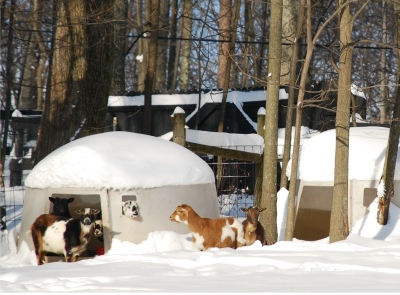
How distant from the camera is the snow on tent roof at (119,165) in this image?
12.5m

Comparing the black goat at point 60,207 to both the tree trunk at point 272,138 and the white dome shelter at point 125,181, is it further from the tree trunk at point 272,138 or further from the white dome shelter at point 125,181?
the tree trunk at point 272,138

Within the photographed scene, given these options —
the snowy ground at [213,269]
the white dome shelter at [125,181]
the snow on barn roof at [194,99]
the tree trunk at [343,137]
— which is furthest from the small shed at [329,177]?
the snow on barn roof at [194,99]

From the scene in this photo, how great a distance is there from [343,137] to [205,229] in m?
2.67

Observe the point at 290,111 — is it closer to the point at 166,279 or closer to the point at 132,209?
the point at 132,209

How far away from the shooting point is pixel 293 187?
13.5 meters

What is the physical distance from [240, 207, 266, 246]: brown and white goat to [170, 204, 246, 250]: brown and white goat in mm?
226

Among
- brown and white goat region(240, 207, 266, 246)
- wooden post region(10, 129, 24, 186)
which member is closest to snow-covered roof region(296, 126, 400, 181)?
brown and white goat region(240, 207, 266, 246)

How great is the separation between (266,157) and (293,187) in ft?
2.11

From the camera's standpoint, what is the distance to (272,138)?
535 inches

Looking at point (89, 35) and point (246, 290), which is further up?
point (89, 35)

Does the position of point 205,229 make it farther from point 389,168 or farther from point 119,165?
point 389,168

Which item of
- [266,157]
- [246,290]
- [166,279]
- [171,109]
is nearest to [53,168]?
[266,157]

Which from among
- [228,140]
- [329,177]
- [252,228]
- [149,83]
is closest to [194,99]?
[149,83]

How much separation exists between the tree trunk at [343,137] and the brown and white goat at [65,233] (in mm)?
3762
